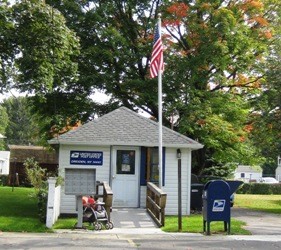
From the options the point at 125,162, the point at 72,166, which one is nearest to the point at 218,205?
the point at 125,162

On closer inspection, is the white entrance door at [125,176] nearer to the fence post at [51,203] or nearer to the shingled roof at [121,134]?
the shingled roof at [121,134]

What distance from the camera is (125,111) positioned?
71.4 ft

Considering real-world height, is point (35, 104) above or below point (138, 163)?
above

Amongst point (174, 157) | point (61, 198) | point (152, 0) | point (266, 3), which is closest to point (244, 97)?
point (266, 3)

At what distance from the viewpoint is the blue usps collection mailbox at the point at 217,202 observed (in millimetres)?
13781

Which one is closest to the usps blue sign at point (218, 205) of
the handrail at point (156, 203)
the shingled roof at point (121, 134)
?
the handrail at point (156, 203)

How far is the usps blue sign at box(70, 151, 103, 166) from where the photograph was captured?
19297 mm

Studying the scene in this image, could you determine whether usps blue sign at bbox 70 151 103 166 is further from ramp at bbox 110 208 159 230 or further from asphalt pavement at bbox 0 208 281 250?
asphalt pavement at bbox 0 208 281 250

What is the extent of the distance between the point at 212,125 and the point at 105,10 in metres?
8.54

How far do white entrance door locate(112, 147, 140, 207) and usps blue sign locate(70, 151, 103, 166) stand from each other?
57cm

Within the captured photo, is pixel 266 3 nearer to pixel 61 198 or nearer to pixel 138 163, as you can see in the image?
pixel 138 163

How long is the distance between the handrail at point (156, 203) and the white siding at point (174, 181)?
1.12 meters

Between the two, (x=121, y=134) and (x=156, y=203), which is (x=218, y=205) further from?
(x=121, y=134)

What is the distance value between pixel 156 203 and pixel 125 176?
9.89 ft
